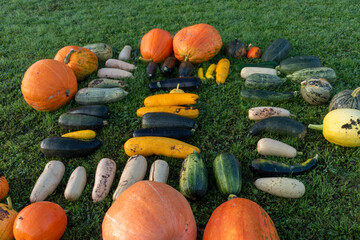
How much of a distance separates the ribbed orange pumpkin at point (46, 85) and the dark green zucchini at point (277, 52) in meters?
3.76

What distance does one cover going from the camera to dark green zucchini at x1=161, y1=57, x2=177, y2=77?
5078 mm

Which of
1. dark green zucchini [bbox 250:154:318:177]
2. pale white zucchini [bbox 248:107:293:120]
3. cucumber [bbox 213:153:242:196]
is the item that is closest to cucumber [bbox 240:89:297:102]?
pale white zucchini [bbox 248:107:293:120]

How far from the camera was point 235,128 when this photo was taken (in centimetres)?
402

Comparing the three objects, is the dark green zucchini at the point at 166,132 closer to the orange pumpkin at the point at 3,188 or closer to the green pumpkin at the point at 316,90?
the orange pumpkin at the point at 3,188

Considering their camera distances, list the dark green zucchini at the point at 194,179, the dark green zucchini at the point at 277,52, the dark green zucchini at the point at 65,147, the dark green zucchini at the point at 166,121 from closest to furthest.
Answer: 1. the dark green zucchini at the point at 194,179
2. the dark green zucchini at the point at 65,147
3. the dark green zucchini at the point at 166,121
4. the dark green zucchini at the point at 277,52

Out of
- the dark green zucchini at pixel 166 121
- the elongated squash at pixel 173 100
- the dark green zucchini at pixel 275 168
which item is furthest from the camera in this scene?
the elongated squash at pixel 173 100

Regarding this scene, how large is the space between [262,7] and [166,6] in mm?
2917

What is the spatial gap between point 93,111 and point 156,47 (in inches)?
77.8

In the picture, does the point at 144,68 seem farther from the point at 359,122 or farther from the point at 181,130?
the point at 359,122

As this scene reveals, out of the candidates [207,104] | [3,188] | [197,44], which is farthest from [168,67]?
[3,188]

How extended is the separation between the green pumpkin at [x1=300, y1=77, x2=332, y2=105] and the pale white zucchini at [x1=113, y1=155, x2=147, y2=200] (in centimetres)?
276

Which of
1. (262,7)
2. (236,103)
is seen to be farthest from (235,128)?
(262,7)

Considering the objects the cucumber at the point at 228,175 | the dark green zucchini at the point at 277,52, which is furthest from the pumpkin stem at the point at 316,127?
the dark green zucchini at the point at 277,52

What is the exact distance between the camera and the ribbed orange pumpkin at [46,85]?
13.6ft
